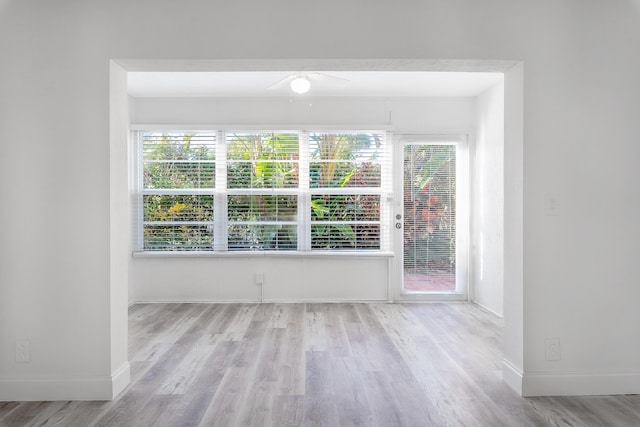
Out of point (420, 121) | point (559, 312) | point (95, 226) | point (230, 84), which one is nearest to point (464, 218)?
point (420, 121)

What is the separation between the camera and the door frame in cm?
543

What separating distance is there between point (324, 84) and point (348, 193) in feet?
5.13

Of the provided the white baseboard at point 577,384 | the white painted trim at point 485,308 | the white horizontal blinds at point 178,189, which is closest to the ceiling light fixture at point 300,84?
the white horizontal blinds at point 178,189

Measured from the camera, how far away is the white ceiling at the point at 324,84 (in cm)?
441

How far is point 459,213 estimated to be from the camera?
5508mm

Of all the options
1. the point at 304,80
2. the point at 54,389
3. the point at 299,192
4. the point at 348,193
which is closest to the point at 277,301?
the point at 299,192

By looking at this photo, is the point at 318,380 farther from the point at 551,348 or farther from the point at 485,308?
the point at 485,308

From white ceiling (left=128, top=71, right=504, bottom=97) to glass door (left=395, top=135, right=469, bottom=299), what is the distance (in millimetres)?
727

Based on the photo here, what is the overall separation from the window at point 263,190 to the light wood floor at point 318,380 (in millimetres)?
1133

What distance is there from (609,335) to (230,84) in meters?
4.12

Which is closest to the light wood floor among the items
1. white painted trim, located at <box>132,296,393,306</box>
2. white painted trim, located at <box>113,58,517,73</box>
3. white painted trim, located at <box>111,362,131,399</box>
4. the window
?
white painted trim, located at <box>111,362,131,399</box>

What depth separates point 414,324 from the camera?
4.40 metres

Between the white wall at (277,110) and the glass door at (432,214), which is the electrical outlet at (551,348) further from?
the white wall at (277,110)

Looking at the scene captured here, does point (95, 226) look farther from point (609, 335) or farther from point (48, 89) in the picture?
point (609, 335)
